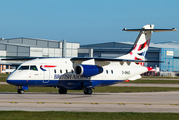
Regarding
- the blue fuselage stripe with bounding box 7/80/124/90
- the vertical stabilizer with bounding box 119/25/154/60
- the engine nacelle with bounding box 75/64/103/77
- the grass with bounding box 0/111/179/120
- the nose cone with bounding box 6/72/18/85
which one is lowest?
the grass with bounding box 0/111/179/120

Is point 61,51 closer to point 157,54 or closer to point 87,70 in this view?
point 157,54

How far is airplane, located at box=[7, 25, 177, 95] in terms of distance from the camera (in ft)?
93.5

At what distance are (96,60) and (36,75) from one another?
623 centimetres

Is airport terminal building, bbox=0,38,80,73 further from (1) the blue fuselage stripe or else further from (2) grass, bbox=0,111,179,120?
(2) grass, bbox=0,111,179,120

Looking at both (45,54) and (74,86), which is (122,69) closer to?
(74,86)

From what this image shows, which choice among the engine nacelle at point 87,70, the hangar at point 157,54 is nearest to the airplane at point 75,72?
the engine nacelle at point 87,70

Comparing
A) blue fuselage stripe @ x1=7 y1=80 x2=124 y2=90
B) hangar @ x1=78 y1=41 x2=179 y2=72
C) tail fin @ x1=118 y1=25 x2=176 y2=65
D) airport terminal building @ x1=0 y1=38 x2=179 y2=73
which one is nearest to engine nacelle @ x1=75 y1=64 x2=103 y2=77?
blue fuselage stripe @ x1=7 y1=80 x2=124 y2=90

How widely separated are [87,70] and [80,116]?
46.3ft

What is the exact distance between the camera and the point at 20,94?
93.2 ft

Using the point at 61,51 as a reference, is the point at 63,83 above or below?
below

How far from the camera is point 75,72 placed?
100.0 ft

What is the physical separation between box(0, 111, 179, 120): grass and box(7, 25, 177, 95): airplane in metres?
11.4

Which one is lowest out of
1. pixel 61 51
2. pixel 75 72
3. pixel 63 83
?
pixel 63 83

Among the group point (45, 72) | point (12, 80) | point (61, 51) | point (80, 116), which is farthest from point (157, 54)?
point (80, 116)
